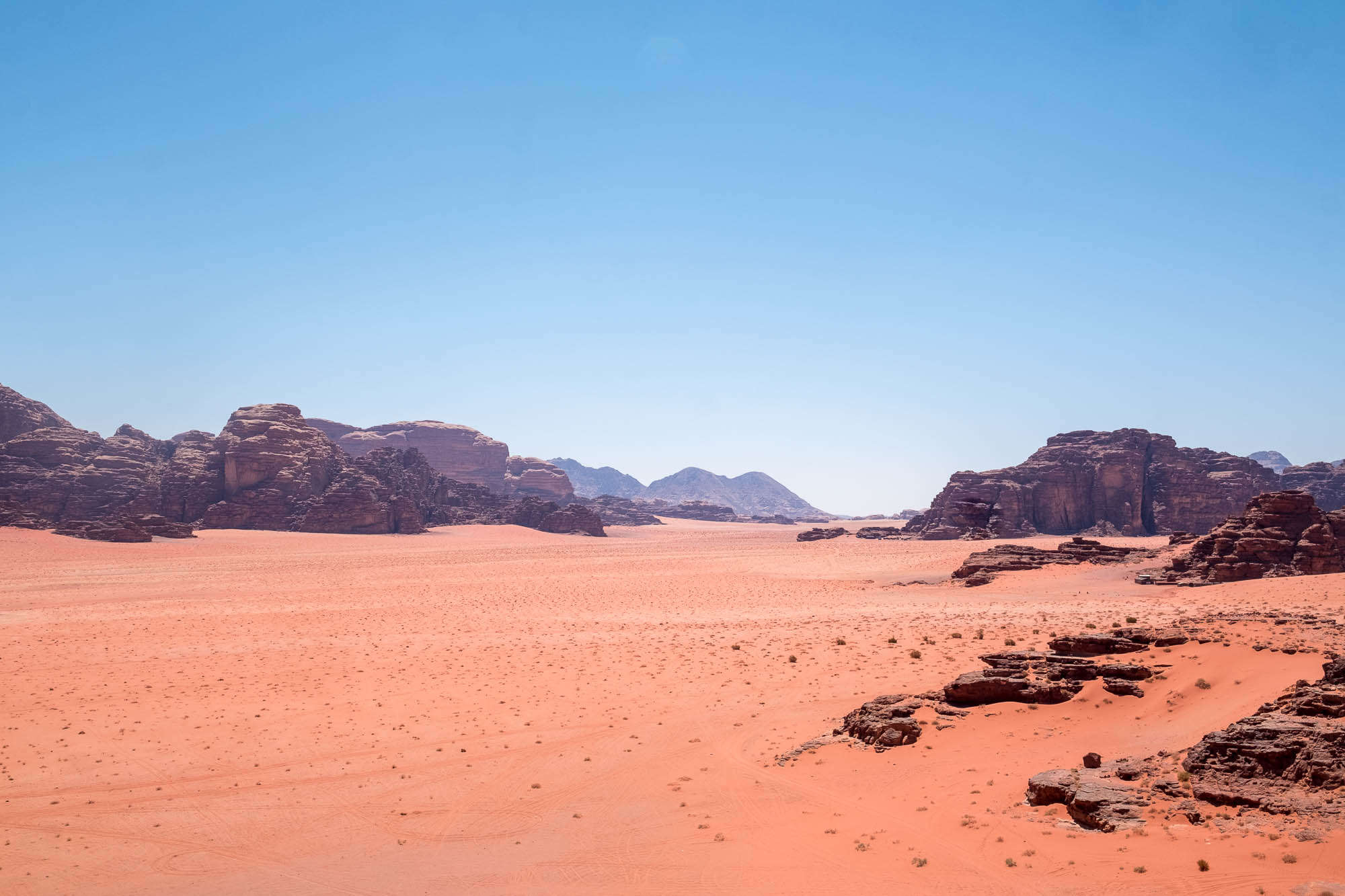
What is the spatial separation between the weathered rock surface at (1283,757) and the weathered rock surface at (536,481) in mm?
128476

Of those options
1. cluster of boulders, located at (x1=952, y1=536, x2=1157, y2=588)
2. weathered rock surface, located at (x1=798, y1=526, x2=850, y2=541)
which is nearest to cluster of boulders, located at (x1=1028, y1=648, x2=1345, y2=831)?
cluster of boulders, located at (x1=952, y1=536, x2=1157, y2=588)

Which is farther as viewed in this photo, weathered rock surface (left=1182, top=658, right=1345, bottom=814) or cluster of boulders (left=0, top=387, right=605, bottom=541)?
cluster of boulders (left=0, top=387, right=605, bottom=541)

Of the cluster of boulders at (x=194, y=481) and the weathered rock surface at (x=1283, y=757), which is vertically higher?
the cluster of boulders at (x=194, y=481)

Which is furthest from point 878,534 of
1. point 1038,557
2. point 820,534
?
point 1038,557

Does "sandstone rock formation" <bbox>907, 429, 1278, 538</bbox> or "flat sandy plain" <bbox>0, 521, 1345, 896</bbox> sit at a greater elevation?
"sandstone rock formation" <bbox>907, 429, 1278, 538</bbox>

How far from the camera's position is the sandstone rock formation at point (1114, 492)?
6341 centimetres

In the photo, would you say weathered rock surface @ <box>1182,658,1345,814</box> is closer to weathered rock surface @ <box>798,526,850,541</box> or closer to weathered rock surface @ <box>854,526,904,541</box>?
weathered rock surface @ <box>854,526,904,541</box>

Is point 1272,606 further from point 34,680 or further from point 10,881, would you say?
point 34,680

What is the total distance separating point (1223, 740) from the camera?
9.04 meters

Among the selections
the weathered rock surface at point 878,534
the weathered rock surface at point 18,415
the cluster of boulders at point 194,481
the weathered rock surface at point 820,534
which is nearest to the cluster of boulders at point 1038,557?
the weathered rock surface at point 878,534

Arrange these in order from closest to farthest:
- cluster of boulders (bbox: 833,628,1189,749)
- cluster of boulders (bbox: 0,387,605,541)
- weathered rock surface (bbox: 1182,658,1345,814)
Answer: weathered rock surface (bbox: 1182,658,1345,814)
cluster of boulders (bbox: 833,628,1189,749)
cluster of boulders (bbox: 0,387,605,541)

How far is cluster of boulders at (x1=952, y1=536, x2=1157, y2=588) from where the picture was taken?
36844 mm

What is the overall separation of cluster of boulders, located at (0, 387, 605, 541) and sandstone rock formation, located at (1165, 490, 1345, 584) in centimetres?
6245

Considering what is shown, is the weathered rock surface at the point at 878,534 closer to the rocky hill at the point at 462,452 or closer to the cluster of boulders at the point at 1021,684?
the cluster of boulders at the point at 1021,684
